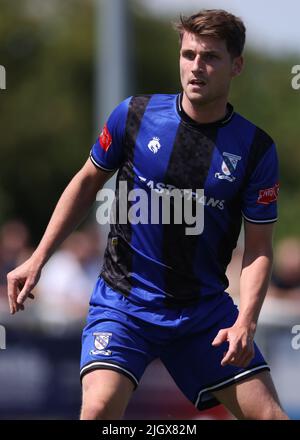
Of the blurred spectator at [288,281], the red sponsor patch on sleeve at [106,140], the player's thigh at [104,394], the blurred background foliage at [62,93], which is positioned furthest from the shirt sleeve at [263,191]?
the blurred background foliage at [62,93]

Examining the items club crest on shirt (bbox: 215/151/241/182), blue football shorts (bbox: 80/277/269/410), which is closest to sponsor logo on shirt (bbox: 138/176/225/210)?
club crest on shirt (bbox: 215/151/241/182)

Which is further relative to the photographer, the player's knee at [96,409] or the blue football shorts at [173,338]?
the blue football shorts at [173,338]

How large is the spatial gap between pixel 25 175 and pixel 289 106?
10184 mm

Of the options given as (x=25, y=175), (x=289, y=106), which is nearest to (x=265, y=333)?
(x=289, y=106)

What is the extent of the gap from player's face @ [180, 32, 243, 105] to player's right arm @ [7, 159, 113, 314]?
0.75 meters

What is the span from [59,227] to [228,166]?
1.03 metres

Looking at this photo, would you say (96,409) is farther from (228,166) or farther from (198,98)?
(198,98)

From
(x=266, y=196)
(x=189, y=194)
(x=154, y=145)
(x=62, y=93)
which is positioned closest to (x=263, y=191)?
(x=266, y=196)

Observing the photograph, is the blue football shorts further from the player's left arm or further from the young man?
the player's left arm

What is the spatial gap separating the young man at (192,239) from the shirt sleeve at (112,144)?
0.01 metres

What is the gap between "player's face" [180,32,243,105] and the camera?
6438 millimetres

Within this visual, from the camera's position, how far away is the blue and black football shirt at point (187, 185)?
656 cm

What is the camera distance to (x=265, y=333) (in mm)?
12586

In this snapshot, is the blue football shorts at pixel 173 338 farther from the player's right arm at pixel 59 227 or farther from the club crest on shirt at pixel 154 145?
the club crest on shirt at pixel 154 145
